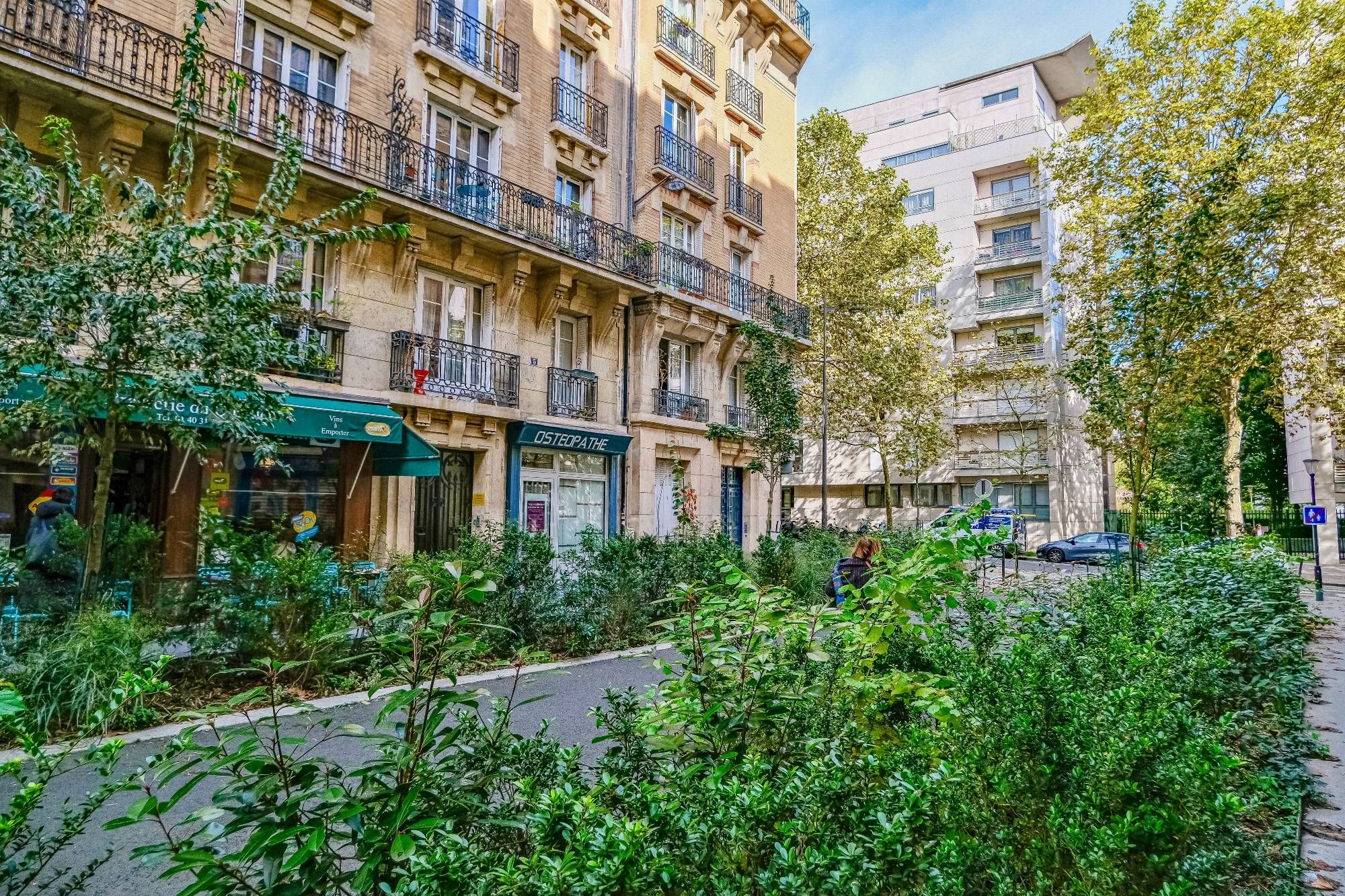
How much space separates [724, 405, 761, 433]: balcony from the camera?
21000mm

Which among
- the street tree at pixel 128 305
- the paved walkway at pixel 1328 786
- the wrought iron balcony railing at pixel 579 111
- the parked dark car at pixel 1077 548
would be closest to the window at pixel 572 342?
the wrought iron balcony railing at pixel 579 111

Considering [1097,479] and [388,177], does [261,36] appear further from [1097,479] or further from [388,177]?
[1097,479]

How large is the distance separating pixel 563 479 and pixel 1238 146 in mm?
17324

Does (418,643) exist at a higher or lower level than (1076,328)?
lower

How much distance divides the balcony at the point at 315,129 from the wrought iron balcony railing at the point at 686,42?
6.01 metres

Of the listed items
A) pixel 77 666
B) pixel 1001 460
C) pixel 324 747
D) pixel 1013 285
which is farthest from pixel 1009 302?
pixel 77 666

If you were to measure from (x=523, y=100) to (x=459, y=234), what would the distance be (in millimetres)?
3917

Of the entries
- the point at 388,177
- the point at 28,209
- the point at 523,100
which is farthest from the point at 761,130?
the point at 28,209

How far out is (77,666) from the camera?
5781 mm

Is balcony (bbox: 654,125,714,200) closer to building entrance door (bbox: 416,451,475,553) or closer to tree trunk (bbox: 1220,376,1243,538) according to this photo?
building entrance door (bbox: 416,451,475,553)

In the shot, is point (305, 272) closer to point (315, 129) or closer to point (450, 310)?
point (315, 129)

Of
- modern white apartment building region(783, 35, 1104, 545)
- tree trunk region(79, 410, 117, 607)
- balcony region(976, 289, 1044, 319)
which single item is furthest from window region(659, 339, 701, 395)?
balcony region(976, 289, 1044, 319)

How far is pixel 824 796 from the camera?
6.44 ft

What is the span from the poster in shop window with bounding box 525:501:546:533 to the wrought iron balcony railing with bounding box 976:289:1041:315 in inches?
1233
